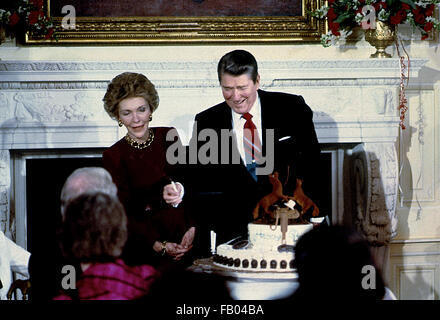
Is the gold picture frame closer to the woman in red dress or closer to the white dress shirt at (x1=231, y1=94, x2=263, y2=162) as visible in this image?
the white dress shirt at (x1=231, y1=94, x2=263, y2=162)

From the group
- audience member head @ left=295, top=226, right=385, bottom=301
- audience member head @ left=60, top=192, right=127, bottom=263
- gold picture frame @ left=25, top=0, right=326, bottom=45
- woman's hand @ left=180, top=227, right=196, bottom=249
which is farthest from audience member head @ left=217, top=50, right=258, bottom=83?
audience member head @ left=295, top=226, right=385, bottom=301

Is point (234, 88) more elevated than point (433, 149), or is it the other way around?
point (234, 88)

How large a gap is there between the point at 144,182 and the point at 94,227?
1.09 metres

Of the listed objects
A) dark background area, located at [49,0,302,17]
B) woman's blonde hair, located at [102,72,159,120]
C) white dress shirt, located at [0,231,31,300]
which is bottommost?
white dress shirt, located at [0,231,31,300]

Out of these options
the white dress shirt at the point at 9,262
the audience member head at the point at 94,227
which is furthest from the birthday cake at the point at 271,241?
the white dress shirt at the point at 9,262

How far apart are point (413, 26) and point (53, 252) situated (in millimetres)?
2966

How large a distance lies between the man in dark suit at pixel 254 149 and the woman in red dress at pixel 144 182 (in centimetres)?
31

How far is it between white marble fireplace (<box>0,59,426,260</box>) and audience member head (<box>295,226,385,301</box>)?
8.93 ft

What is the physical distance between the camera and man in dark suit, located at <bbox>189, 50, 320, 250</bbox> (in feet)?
12.3

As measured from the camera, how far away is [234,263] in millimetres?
2965

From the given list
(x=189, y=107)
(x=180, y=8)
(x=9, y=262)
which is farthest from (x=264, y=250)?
(x=180, y=8)

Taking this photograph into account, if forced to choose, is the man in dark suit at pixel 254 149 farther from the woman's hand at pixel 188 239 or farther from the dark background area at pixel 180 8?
the dark background area at pixel 180 8

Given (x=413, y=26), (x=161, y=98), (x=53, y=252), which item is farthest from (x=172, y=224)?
(x=413, y=26)
